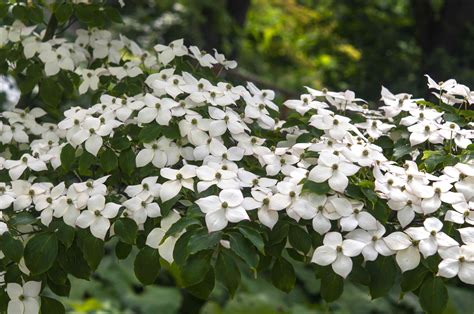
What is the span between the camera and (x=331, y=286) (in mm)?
1288

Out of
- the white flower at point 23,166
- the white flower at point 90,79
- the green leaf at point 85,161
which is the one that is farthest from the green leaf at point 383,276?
the white flower at point 90,79

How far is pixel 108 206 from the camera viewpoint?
1332 millimetres

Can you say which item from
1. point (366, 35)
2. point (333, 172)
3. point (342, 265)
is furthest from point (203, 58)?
point (366, 35)

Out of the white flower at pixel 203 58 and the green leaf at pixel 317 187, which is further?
the white flower at pixel 203 58

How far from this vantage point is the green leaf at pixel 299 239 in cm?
128

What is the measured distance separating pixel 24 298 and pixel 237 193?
17.1 inches

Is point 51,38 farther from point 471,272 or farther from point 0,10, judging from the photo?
point 471,272

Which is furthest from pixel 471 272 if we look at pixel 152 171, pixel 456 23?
pixel 456 23

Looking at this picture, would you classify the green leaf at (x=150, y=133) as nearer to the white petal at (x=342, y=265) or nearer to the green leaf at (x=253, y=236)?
the green leaf at (x=253, y=236)

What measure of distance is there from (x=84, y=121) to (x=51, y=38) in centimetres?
59

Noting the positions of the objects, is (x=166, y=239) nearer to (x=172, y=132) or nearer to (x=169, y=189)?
(x=169, y=189)

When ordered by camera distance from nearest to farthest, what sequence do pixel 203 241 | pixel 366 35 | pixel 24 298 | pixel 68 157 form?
1. pixel 203 241
2. pixel 24 298
3. pixel 68 157
4. pixel 366 35

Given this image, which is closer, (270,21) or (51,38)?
(51,38)

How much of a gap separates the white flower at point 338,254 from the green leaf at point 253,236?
0.10m
